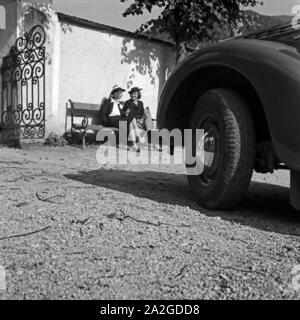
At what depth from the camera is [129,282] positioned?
185cm

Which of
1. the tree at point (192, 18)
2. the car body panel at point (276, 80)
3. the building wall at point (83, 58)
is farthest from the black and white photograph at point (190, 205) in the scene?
the tree at point (192, 18)

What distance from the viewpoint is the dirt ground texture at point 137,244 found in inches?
71.4

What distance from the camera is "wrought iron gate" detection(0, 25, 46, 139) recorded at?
26.5 ft

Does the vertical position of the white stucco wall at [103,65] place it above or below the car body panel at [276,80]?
above

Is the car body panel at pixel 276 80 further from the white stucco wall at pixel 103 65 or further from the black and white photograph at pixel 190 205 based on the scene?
the white stucco wall at pixel 103 65

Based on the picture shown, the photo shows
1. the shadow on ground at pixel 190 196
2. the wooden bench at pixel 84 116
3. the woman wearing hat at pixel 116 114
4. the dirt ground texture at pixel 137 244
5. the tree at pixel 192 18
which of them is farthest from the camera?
the tree at pixel 192 18

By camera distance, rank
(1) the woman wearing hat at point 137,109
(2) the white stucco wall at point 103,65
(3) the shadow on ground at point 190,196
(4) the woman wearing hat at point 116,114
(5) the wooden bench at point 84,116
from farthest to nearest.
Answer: (2) the white stucco wall at point 103,65 < (1) the woman wearing hat at point 137,109 < (5) the wooden bench at point 84,116 < (4) the woman wearing hat at point 116,114 < (3) the shadow on ground at point 190,196

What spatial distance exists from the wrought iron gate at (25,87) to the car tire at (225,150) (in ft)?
17.0

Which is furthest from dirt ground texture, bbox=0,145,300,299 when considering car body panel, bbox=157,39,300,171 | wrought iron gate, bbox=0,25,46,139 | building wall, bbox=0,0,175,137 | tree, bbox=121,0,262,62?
tree, bbox=121,0,262,62

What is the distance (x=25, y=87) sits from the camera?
838 centimetres

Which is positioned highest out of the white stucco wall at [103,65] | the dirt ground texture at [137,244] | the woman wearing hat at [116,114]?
the white stucco wall at [103,65]
